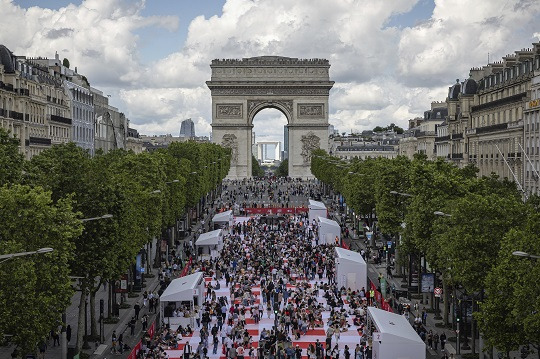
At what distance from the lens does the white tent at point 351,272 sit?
56.2m

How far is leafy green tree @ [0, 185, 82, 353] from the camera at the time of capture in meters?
29.5

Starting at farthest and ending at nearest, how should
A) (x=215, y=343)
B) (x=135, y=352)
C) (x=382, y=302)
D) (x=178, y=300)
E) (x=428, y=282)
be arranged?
(x=382, y=302), (x=428, y=282), (x=178, y=300), (x=215, y=343), (x=135, y=352)

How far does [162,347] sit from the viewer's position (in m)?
42.1

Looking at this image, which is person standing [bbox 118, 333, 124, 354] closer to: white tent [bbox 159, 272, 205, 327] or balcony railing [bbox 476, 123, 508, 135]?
white tent [bbox 159, 272, 205, 327]

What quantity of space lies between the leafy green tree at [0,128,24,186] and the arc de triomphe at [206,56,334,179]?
5432 inches

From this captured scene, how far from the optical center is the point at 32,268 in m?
29.7

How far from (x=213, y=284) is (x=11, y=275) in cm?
A: 3036

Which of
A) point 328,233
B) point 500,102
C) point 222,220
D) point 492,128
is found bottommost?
point 328,233

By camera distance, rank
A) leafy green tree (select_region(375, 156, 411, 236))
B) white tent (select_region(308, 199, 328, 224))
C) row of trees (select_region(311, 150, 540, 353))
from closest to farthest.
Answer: row of trees (select_region(311, 150, 540, 353)) < leafy green tree (select_region(375, 156, 411, 236)) < white tent (select_region(308, 199, 328, 224))

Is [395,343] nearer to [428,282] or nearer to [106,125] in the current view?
[428,282]

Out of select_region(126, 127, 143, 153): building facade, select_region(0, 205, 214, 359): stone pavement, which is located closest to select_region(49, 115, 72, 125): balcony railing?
select_region(0, 205, 214, 359): stone pavement

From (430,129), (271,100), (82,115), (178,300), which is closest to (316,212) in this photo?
(82,115)

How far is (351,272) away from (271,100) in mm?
129018

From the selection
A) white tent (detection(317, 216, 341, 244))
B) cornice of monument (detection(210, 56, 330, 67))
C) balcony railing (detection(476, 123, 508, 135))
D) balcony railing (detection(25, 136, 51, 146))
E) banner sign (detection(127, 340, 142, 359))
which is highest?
cornice of monument (detection(210, 56, 330, 67))
